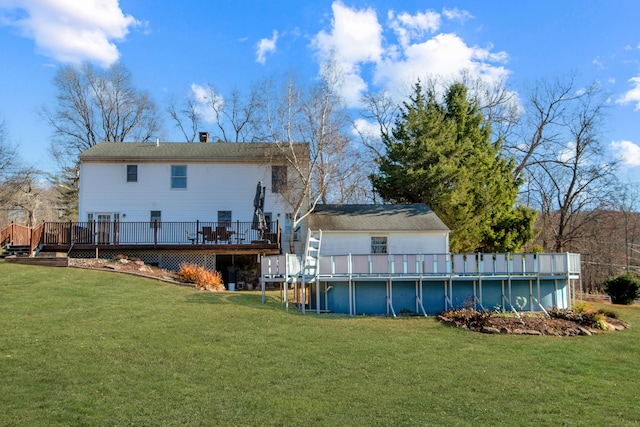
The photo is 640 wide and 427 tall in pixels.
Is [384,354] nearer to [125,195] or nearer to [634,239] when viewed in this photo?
[125,195]

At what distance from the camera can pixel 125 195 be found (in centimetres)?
2706

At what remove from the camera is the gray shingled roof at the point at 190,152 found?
2680 cm

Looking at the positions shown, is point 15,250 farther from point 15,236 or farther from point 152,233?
point 152,233

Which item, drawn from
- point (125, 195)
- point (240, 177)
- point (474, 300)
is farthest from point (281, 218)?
point (474, 300)

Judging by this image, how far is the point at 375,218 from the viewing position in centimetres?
2519

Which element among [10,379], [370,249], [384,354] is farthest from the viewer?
[370,249]

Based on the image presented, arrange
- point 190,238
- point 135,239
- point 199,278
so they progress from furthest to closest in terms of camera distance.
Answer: point 135,239 → point 190,238 → point 199,278

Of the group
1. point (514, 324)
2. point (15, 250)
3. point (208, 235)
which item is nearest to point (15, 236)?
point (15, 250)

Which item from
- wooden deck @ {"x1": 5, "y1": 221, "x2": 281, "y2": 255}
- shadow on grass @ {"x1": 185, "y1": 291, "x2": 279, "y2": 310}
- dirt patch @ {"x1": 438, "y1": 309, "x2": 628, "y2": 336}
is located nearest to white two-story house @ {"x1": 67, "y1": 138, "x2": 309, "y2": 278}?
wooden deck @ {"x1": 5, "y1": 221, "x2": 281, "y2": 255}

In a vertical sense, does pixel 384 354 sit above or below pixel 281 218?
below

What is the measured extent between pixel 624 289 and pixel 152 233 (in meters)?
23.5

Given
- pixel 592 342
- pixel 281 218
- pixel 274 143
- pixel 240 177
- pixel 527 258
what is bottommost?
pixel 592 342

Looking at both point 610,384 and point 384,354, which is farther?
point 384,354

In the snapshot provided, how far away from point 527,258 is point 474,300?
95.3 inches
